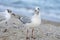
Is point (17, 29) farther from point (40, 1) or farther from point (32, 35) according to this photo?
point (40, 1)

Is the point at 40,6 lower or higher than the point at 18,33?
lower

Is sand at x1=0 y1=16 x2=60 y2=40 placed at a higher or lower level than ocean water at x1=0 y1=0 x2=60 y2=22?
higher

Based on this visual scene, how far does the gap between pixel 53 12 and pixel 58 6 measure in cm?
94

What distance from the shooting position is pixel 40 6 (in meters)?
12.9

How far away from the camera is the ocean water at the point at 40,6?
1063 centimetres

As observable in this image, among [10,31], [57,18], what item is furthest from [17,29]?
[57,18]

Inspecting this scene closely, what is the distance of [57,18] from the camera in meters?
10.1

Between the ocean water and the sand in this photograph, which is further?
the ocean water

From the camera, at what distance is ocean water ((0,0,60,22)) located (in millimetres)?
10633

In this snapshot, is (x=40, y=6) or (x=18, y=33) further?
(x=40, y=6)

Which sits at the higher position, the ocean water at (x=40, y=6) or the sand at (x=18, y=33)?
the sand at (x=18, y=33)

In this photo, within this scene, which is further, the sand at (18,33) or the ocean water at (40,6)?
the ocean water at (40,6)

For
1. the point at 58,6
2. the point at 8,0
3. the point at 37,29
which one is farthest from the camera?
the point at 8,0

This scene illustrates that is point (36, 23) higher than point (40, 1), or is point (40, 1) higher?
point (36, 23)
